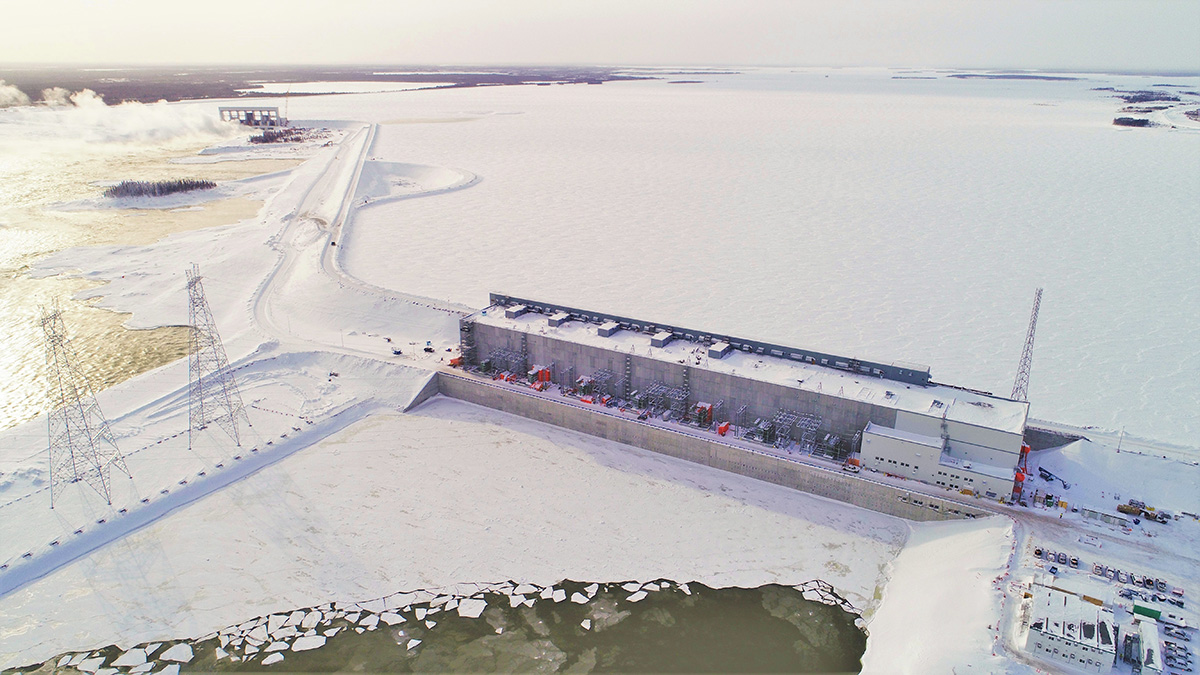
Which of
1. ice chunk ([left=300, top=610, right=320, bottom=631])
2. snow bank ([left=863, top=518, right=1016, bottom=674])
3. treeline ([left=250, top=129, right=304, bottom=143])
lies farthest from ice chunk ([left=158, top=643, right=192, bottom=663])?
treeline ([left=250, top=129, right=304, bottom=143])

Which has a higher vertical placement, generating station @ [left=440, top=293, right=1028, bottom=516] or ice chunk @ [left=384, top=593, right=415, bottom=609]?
generating station @ [left=440, top=293, right=1028, bottom=516]

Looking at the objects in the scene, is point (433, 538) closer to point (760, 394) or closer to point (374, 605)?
point (374, 605)

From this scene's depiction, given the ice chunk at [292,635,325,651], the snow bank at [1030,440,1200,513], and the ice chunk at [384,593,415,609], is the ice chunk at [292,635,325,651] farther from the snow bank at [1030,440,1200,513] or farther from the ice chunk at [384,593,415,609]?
the snow bank at [1030,440,1200,513]

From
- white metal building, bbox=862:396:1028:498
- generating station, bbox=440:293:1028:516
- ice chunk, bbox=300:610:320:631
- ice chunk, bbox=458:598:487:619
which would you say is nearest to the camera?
ice chunk, bbox=300:610:320:631

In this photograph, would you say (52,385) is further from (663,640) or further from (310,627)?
(663,640)

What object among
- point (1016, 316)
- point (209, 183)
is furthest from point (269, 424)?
point (209, 183)

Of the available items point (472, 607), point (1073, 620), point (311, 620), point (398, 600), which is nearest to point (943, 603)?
point (1073, 620)

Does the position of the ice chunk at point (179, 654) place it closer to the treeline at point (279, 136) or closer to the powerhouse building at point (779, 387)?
the powerhouse building at point (779, 387)
